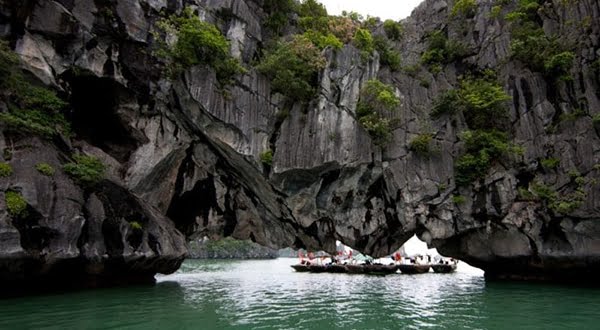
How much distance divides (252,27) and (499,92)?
530 inches

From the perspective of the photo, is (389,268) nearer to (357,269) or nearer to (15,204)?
(357,269)

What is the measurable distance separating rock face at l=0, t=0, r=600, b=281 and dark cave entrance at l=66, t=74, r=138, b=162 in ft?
0.22

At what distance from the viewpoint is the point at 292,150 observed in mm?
17781

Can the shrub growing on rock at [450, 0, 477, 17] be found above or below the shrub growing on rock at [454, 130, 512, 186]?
above

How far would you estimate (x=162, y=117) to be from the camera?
55.8 ft

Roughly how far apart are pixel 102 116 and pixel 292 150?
9043 mm

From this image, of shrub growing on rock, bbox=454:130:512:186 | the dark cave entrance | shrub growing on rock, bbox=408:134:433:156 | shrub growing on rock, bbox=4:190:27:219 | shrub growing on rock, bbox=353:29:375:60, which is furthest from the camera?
shrub growing on rock, bbox=353:29:375:60

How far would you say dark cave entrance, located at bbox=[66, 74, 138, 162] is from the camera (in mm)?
16172

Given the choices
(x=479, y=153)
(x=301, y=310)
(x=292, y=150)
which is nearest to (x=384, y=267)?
(x=479, y=153)

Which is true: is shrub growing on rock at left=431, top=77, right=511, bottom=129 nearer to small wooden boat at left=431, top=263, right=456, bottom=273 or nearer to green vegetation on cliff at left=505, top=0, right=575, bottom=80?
green vegetation on cliff at left=505, top=0, right=575, bottom=80

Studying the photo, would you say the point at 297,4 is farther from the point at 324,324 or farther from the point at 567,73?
the point at 324,324

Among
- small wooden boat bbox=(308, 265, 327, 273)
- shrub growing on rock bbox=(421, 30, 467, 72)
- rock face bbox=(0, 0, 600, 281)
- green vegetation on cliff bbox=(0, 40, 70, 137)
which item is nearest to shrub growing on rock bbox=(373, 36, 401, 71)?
rock face bbox=(0, 0, 600, 281)

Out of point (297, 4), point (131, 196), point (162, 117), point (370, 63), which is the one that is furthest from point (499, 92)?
point (131, 196)

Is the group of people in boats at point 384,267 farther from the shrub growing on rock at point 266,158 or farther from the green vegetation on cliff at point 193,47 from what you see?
the green vegetation on cliff at point 193,47
